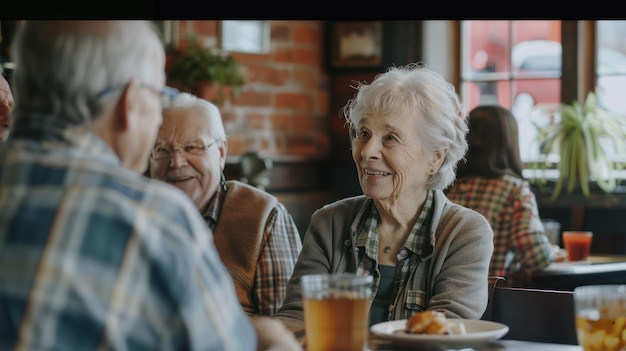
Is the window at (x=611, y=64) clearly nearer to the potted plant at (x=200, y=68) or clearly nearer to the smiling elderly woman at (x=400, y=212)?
the potted plant at (x=200, y=68)

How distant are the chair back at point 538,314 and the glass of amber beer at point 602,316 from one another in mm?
381

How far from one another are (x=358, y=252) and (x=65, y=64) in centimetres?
105

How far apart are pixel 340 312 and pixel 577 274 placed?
216 centimetres

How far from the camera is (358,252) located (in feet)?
6.66

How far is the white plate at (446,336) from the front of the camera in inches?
57.3

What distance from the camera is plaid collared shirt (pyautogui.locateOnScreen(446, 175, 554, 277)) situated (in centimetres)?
331

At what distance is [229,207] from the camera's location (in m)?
2.36

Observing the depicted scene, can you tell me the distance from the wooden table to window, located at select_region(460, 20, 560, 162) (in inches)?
62.2

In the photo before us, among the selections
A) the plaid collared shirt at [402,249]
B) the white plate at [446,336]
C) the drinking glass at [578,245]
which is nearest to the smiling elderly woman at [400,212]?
the plaid collared shirt at [402,249]

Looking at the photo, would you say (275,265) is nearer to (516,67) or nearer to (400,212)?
(400,212)

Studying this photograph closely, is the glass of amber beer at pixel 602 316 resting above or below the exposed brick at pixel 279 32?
below

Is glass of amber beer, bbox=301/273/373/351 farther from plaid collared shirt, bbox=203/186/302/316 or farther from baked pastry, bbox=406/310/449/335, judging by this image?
plaid collared shirt, bbox=203/186/302/316

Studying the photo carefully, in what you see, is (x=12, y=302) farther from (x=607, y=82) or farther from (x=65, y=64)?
(x=607, y=82)
